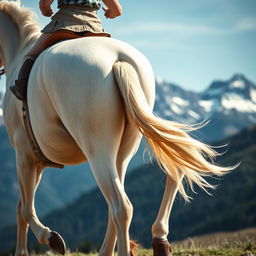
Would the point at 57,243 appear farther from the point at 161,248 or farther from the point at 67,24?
the point at 67,24

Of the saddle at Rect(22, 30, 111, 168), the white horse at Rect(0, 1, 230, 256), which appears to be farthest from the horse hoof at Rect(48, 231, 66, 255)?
the saddle at Rect(22, 30, 111, 168)

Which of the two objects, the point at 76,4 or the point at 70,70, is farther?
the point at 76,4

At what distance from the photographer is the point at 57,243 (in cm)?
650

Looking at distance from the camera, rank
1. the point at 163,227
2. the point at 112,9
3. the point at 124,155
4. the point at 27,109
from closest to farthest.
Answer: the point at 124,155 < the point at 163,227 < the point at 112,9 < the point at 27,109

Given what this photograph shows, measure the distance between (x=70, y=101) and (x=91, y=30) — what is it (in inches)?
55.4

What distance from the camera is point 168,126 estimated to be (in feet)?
18.2

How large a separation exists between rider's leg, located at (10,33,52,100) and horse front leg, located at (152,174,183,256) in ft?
6.68

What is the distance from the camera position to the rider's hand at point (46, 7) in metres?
6.78

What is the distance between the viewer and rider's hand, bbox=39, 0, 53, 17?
678cm

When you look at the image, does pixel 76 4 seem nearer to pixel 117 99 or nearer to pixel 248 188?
pixel 117 99

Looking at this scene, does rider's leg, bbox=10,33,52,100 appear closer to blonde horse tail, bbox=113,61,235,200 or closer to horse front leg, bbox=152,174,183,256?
blonde horse tail, bbox=113,61,235,200

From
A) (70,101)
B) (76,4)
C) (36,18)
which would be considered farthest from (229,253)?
(36,18)

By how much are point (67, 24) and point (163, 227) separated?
2627 millimetres

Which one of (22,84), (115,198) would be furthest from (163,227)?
(22,84)
